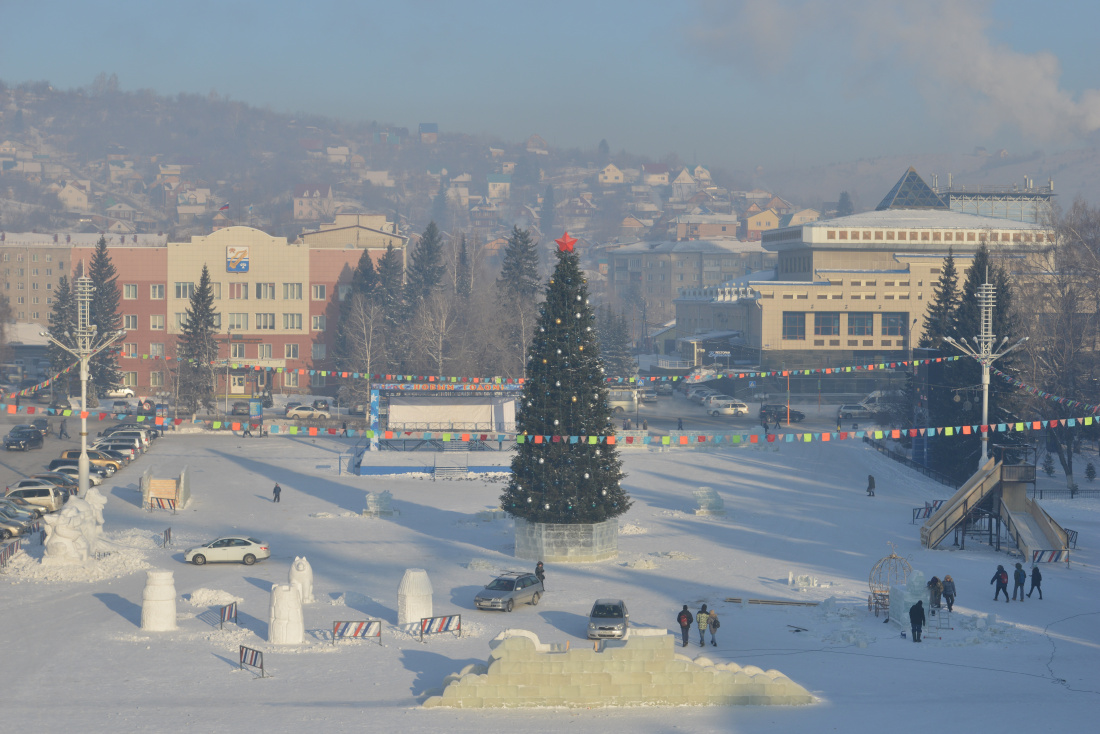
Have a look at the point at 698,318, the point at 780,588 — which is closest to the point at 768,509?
the point at 780,588

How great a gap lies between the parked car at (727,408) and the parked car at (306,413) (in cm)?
2934

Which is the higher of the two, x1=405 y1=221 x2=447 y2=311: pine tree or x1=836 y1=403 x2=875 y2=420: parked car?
x1=405 y1=221 x2=447 y2=311: pine tree

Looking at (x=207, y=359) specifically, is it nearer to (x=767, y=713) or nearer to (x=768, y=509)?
(x=768, y=509)

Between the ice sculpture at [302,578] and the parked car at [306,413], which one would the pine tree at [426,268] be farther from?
the ice sculpture at [302,578]

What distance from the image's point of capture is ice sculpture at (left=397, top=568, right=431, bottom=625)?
30.7m

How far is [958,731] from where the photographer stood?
23.2 m

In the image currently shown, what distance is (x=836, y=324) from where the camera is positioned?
102250 mm

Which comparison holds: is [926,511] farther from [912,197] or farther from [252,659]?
[912,197]

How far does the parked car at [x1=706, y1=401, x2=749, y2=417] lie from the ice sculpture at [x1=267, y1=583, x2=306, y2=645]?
61.6 meters

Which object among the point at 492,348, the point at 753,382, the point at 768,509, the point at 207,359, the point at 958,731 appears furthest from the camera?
the point at 753,382

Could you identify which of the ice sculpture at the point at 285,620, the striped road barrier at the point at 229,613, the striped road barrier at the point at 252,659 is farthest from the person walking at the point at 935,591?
the striped road barrier at the point at 229,613

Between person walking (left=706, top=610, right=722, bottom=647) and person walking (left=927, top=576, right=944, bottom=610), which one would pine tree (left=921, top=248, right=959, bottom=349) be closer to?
person walking (left=927, top=576, right=944, bottom=610)

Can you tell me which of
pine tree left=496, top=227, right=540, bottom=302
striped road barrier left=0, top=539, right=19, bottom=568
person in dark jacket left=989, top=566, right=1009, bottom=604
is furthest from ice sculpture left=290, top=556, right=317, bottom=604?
pine tree left=496, top=227, right=540, bottom=302

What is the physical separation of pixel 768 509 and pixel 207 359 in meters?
50.3
